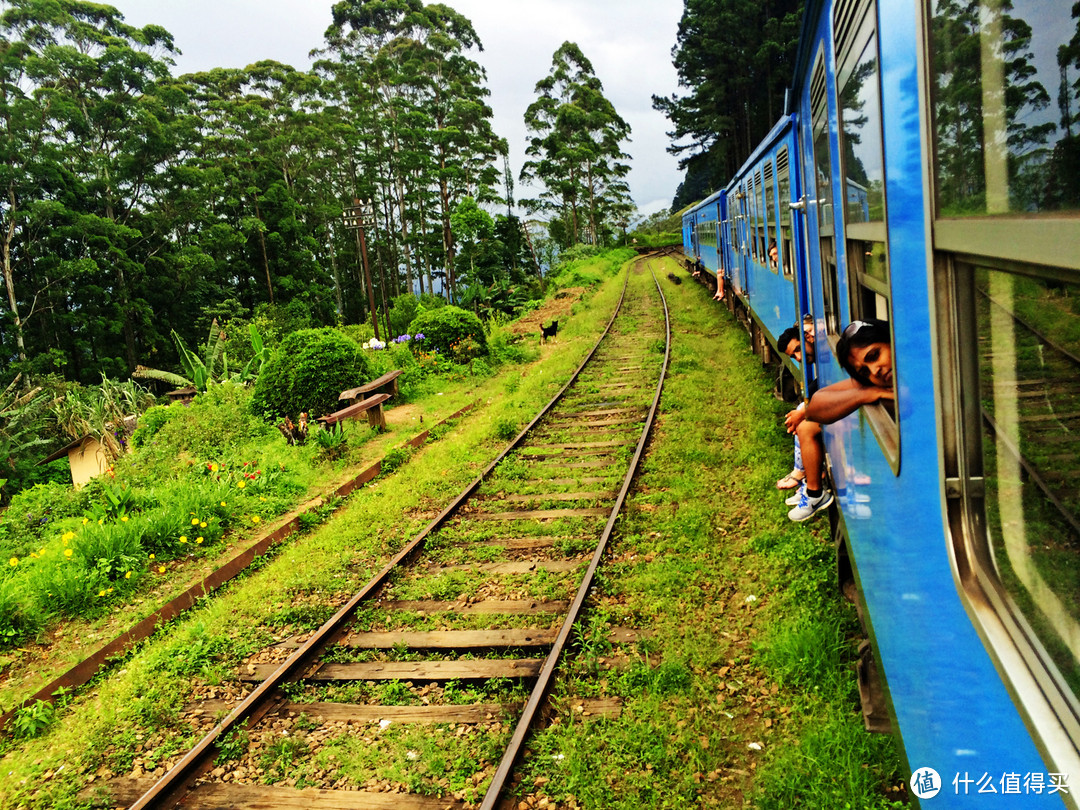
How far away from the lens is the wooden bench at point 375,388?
37.3 feet

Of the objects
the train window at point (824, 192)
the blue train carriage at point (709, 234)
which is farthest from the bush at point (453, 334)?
the train window at point (824, 192)

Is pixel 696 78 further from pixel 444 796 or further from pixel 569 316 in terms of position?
pixel 444 796

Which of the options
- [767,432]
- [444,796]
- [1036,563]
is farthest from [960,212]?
[767,432]

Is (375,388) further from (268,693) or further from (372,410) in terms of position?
(268,693)

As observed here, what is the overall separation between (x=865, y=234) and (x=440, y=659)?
3494mm

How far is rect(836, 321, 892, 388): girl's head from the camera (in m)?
2.57

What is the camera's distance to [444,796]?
353 centimetres

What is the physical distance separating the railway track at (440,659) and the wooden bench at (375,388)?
4.04 meters

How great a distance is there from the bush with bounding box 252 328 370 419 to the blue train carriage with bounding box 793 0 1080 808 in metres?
10.6

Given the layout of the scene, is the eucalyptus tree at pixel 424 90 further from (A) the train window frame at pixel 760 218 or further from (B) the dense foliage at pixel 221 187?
(A) the train window frame at pixel 760 218

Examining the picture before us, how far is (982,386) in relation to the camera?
1.49 metres

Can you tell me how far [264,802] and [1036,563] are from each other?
141 inches

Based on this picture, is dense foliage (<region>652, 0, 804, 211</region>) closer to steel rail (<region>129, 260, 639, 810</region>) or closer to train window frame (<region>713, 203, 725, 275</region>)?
train window frame (<region>713, 203, 725, 275</region>)

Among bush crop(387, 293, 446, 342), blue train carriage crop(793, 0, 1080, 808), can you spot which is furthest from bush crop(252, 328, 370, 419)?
bush crop(387, 293, 446, 342)
